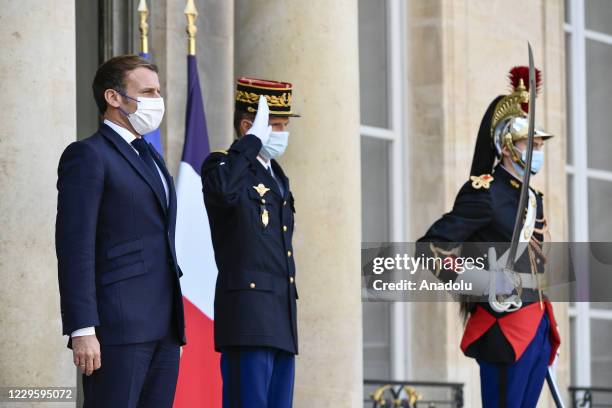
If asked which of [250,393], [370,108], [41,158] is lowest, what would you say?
[250,393]

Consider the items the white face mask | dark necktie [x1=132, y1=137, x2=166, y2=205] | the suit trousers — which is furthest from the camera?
the white face mask

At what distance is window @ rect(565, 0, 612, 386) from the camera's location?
38.0 feet

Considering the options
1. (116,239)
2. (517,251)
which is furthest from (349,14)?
(116,239)

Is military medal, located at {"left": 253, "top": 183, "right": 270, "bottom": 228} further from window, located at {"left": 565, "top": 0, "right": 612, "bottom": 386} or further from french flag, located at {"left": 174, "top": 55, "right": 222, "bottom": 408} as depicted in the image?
window, located at {"left": 565, "top": 0, "right": 612, "bottom": 386}

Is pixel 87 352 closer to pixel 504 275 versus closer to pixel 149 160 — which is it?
pixel 149 160

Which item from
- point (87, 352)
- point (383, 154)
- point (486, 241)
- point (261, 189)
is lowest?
point (87, 352)

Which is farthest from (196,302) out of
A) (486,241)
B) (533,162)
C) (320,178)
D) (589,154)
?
(589,154)

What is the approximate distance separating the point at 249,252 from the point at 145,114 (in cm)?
88

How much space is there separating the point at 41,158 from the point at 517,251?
211cm

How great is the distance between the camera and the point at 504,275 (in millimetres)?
6395

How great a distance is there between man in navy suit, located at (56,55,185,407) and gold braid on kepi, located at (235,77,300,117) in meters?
0.87

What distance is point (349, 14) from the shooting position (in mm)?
7555

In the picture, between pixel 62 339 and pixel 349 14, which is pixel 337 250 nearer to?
pixel 349 14

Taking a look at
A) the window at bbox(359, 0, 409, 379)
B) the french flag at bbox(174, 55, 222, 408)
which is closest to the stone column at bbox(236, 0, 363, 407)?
the french flag at bbox(174, 55, 222, 408)
